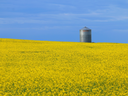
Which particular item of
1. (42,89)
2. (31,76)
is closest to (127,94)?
(42,89)

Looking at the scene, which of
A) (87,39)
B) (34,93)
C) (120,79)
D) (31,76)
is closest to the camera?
(34,93)

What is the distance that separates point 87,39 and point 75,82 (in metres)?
26.0

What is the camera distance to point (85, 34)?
3259 centimetres

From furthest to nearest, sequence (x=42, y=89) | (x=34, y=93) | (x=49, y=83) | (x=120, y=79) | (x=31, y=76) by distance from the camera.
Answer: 1. (x=31, y=76)
2. (x=120, y=79)
3. (x=49, y=83)
4. (x=42, y=89)
5. (x=34, y=93)

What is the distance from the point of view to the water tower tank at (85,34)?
3237cm

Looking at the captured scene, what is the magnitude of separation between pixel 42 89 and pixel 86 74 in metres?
3.03

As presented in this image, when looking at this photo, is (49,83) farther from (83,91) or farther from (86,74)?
(86,74)

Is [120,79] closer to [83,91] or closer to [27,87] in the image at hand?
[83,91]

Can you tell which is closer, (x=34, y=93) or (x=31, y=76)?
(x=34, y=93)

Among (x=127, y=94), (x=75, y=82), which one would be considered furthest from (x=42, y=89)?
(x=127, y=94)

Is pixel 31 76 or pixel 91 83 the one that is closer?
pixel 91 83

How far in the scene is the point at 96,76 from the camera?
870cm

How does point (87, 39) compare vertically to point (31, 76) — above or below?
above

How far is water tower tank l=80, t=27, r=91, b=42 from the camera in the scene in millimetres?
32369
